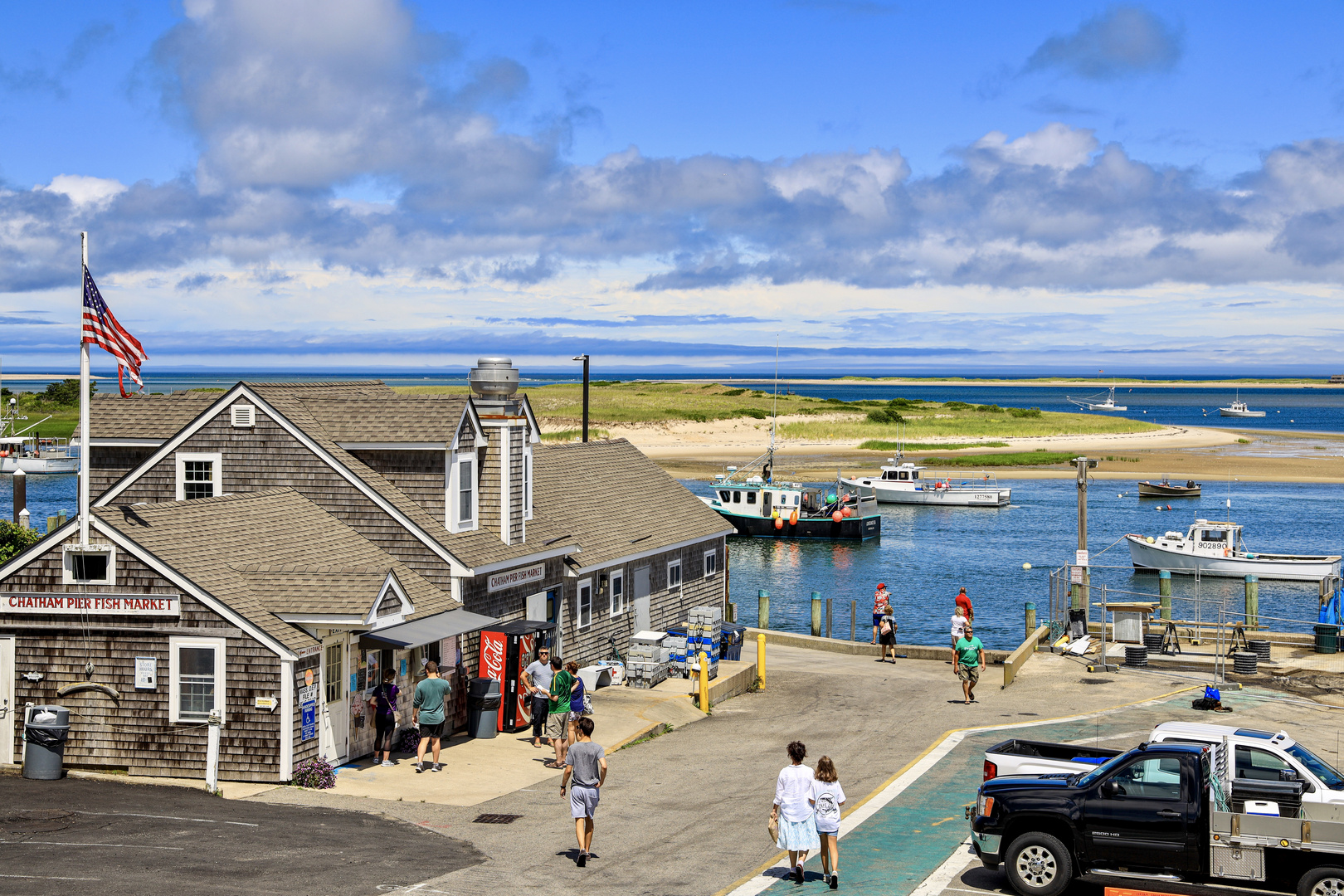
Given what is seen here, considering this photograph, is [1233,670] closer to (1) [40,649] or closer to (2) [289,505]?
(2) [289,505]

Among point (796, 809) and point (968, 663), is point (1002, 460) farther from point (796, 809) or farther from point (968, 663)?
point (796, 809)

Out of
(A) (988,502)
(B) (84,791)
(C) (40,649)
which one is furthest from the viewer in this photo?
(A) (988,502)

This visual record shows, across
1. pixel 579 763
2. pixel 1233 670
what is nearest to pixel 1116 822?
pixel 579 763

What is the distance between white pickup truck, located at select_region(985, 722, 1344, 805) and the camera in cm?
1384

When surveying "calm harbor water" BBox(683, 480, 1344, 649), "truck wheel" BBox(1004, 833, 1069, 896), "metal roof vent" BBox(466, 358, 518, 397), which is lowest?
"calm harbor water" BBox(683, 480, 1344, 649)

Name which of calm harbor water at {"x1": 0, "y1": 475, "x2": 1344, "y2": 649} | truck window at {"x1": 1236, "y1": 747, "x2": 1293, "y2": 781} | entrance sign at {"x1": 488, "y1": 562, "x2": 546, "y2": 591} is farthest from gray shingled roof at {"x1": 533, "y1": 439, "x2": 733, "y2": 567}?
truck window at {"x1": 1236, "y1": 747, "x2": 1293, "y2": 781}

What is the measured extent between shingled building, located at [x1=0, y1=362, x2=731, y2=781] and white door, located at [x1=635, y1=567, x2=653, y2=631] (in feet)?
0.22

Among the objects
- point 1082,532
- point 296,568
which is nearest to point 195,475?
point 296,568

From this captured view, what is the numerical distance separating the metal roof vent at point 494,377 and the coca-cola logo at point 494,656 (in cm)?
548

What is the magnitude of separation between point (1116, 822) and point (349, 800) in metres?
10.5

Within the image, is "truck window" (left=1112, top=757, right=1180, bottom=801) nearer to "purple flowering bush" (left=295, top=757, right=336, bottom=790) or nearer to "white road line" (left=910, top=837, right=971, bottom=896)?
"white road line" (left=910, top=837, right=971, bottom=896)

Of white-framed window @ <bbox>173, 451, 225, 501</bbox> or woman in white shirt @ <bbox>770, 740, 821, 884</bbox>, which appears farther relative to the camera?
white-framed window @ <bbox>173, 451, 225, 501</bbox>

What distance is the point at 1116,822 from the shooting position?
1373 cm

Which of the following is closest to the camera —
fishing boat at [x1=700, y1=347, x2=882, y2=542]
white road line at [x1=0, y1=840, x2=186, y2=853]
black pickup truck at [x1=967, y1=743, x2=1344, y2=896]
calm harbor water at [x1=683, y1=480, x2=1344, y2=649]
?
black pickup truck at [x1=967, y1=743, x2=1344, y2=896]
